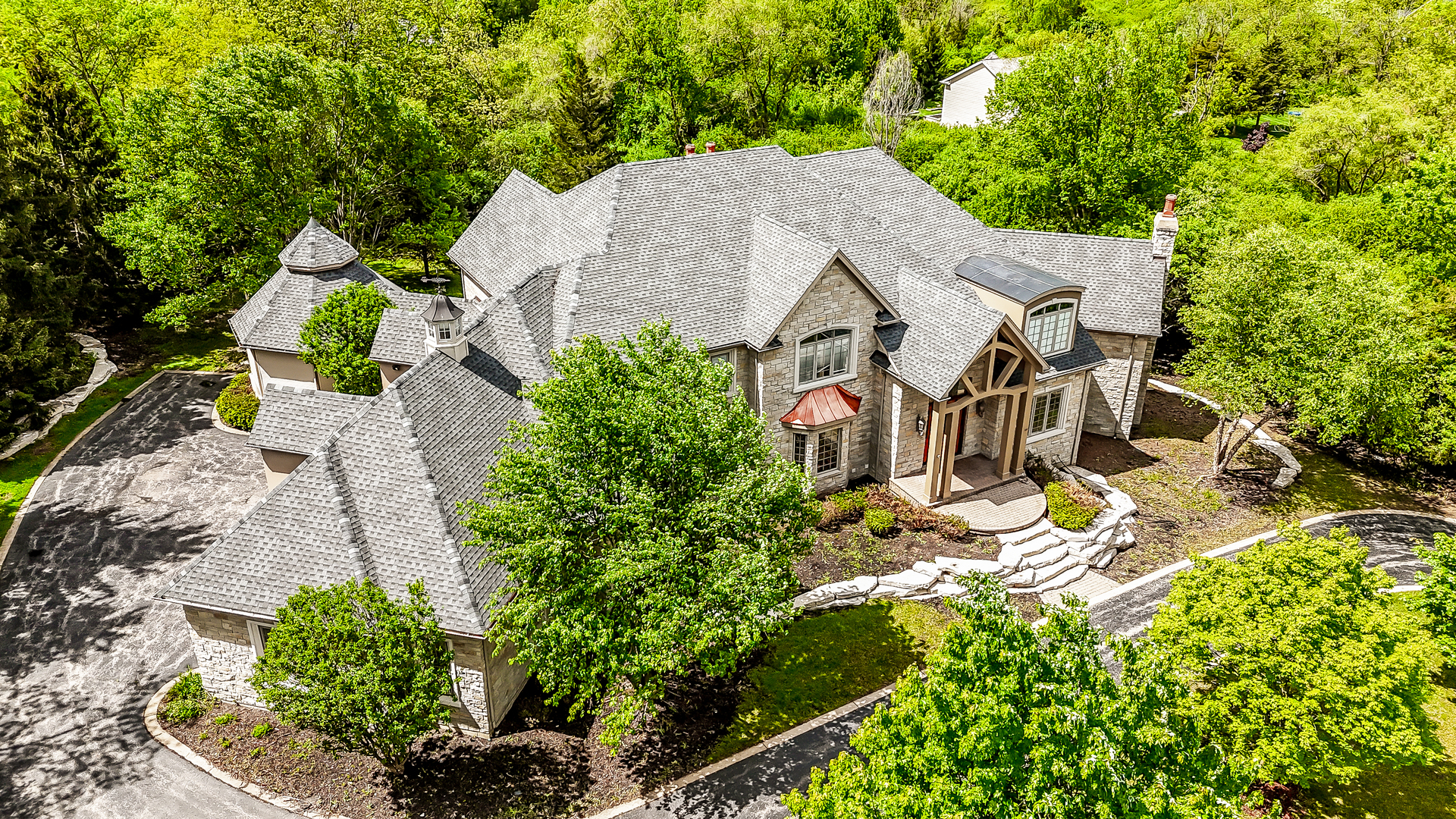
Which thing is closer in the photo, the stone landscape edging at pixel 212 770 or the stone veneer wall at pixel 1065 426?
the stone landscape edging at pixel 212 770

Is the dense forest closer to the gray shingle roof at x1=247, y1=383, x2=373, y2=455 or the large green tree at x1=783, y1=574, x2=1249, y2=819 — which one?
the gray shingle roof at x1=247, y1=383, x2=373, y2=455

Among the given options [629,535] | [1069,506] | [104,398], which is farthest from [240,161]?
[1069,506]

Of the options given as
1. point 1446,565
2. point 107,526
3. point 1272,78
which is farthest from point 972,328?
point 1272,78

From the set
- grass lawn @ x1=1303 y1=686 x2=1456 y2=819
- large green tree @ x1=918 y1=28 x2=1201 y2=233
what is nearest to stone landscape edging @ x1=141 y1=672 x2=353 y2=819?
grass lawn @ x1=1303 y1=686 x2=1456 y2=819

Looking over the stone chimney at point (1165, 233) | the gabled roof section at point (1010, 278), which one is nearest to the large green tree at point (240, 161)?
the gabled roof section at point (1010, 278)

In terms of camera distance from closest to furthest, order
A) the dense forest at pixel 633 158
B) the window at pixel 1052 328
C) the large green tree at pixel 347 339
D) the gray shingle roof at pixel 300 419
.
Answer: the gray shingle roof at pixel 300 419, the dense forest at pixel 633 158, the window at pixel 1052 328, the large green tree at pixel 347 339

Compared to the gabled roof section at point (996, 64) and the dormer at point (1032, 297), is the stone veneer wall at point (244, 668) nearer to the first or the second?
the dormer at point (1032, 297)

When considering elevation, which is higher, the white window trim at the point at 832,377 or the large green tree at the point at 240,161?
the large green tree at the point at 240,161

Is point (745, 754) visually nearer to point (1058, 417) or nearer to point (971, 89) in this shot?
point (1058, 417)

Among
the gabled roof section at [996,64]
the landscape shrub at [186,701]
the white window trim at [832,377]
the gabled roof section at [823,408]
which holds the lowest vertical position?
the landscape shrub at [186,701]
